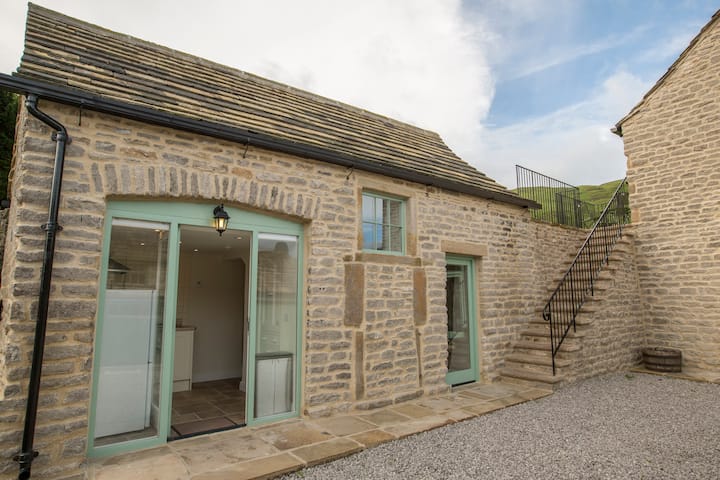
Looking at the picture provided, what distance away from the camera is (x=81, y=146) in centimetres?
381

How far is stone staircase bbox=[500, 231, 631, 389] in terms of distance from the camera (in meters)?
7.00

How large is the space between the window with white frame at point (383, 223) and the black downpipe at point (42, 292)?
3.64 meters

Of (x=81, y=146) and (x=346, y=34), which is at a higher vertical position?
(x=346, y=34)

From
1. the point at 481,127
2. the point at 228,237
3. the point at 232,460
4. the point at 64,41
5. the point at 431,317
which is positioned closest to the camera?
the point at 232,460

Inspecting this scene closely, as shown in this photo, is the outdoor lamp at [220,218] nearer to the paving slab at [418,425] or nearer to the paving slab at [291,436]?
the paving slab at [291,436]

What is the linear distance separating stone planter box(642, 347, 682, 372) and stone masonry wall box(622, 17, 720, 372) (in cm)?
35

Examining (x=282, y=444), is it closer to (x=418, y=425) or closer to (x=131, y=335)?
(x=418, y=425)

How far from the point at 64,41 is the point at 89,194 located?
8.29 ft

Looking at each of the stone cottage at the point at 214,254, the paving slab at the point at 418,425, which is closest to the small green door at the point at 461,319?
the stone cottage at the point at 214,254

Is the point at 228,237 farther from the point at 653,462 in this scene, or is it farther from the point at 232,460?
the point at 653,462

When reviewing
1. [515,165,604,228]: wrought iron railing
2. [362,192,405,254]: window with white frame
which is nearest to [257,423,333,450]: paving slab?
[362,192,405,254]: window with white frame

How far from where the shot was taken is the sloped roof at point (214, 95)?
174 inches

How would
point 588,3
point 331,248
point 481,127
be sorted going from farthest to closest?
point 481,127, point 588,3, point 331,248

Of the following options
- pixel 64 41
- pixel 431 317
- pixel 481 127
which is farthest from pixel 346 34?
pixel 481 127
